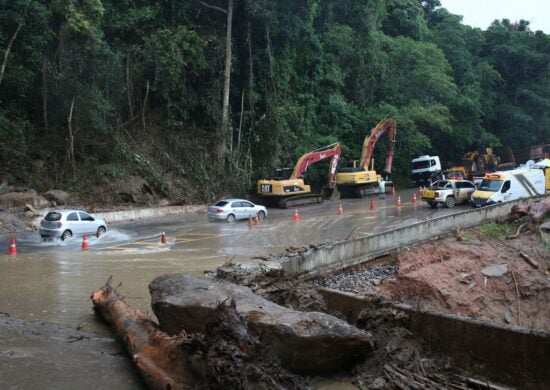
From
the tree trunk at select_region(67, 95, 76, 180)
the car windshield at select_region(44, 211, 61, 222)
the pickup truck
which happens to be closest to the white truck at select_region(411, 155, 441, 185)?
the pickup truck

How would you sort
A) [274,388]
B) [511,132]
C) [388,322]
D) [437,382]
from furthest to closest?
[511,132]
[388,322]
[437,382]
[274,388]

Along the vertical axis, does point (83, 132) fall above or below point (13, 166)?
above

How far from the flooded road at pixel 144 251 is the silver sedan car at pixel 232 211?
0.56 m

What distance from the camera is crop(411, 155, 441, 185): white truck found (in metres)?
44.9

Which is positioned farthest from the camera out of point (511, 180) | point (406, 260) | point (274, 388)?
point (511, 180)

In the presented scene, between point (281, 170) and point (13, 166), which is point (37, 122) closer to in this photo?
point (13, 166)

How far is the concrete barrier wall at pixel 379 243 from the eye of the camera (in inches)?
531

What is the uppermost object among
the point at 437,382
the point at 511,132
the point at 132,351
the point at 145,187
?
A: the point at 511,132

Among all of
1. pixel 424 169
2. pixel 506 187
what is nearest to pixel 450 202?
pixel 506 187

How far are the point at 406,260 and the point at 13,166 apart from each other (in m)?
23.9

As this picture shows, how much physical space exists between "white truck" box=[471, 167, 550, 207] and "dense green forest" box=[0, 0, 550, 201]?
15.0m

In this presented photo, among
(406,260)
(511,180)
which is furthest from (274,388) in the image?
(511,180)

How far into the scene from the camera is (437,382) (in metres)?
6.50

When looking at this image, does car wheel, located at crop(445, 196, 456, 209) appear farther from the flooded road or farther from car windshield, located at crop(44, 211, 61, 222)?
car windshield, located at crop(44, 211, 61, 222)
